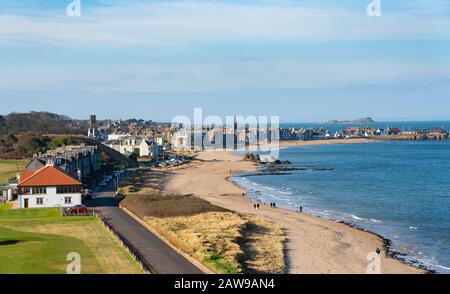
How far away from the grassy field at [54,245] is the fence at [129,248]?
0.29m

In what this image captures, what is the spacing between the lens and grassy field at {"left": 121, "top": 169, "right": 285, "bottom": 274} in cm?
3453

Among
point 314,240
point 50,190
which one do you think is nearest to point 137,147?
point 50,190

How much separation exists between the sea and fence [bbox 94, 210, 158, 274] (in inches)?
681

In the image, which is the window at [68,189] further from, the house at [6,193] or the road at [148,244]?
the house at [6,193]

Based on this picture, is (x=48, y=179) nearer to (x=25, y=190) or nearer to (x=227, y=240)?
(x=25, y=190)

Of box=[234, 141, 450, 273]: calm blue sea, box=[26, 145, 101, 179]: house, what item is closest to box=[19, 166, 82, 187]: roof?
box=[26, 145, 101, 179]: house

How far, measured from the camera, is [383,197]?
70.0 metres

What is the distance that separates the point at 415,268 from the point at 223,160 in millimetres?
97079

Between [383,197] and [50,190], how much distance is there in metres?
36.7

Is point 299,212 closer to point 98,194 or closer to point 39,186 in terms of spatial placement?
point 98,194

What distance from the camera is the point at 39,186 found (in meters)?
52.0

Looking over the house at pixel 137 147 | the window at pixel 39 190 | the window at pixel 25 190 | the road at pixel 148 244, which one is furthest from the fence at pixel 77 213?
the house at pixel 137 147

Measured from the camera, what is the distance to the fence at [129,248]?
1210 inches

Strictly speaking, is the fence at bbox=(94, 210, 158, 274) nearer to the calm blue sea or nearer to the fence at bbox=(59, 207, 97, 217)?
the fence at bbox=(59, 207, 97, 217)
